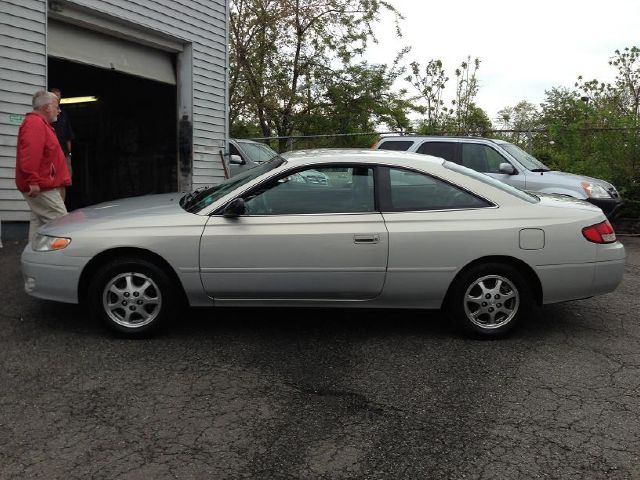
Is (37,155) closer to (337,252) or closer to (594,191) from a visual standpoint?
(337,252)

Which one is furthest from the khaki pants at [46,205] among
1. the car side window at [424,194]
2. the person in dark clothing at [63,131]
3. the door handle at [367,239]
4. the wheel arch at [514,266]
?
the wheel arch at [514,266]

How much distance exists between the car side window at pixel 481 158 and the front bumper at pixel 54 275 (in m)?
6.76

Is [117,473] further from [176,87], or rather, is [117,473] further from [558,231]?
[176,87]

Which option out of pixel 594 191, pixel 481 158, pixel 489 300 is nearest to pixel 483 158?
pixel 481 158

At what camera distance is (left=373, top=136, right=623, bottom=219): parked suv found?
30.4ft

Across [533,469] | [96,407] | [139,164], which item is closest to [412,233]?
[533,469]

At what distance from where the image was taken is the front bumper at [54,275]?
4.51 metres

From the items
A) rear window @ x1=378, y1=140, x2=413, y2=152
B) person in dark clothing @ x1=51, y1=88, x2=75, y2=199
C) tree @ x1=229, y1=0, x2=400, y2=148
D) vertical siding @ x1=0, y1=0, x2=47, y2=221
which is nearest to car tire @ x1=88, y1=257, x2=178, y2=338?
person in dark clothing @ x1=51, y1=88, x2=75, y2=199

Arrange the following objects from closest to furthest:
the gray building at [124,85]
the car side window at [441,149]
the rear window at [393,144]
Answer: the gray building at [124,85] < the car side window at [441,149] < the rear window at [393,144]

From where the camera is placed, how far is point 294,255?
4504 mm

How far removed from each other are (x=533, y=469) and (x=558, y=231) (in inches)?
88.4

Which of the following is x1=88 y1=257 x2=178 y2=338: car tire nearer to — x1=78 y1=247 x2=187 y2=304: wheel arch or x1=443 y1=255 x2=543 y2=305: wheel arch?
x1=78 y1=247 x2=187 y2=304: wheel arch

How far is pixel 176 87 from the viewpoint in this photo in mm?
11578

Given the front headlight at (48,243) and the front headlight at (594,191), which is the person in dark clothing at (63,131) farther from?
the front headlight at (594,191)
